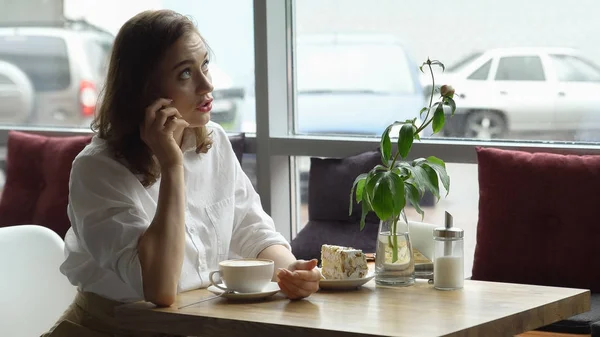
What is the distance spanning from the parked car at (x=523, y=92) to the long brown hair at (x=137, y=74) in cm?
202

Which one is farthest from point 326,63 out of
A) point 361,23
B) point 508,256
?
point 508,256

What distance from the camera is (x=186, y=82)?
2.43 m

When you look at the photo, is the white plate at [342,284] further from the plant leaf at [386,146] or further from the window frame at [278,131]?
the window frame at [278,131]

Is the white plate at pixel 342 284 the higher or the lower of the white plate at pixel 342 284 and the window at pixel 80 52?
the lower

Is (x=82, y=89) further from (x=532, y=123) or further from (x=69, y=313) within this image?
(x=69, y=313)

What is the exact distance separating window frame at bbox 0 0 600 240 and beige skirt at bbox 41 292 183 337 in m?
2.13

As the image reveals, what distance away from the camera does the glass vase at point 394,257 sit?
2.29m

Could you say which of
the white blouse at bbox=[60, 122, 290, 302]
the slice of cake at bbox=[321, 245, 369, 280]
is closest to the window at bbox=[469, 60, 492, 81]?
the white blouse at bbox=[60, 122, 290, 302]

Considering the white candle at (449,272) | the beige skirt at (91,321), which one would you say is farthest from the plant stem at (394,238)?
the beige skirt at (91,321)

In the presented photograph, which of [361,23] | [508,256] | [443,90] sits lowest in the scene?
[508,256]

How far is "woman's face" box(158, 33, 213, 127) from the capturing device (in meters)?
2.42

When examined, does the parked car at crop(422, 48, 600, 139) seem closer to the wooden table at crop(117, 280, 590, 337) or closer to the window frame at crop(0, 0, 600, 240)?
the window frame at crop(0, 0, 600, 240)

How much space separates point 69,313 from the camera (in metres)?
2.39

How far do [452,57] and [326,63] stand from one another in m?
0.64
